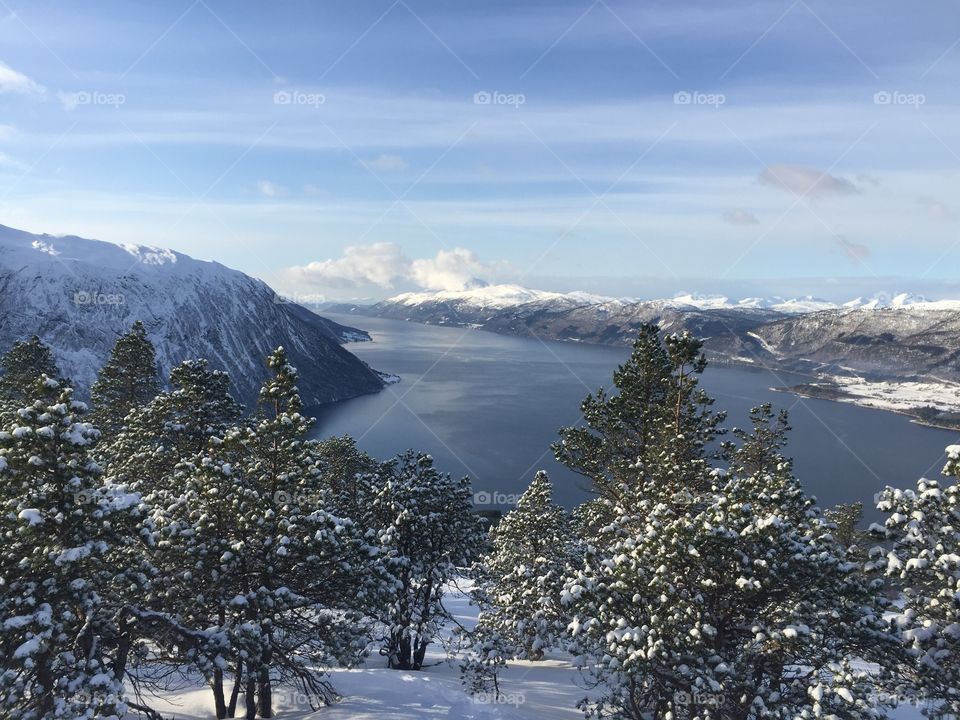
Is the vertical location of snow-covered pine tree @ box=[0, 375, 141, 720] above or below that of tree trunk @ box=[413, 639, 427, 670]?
above

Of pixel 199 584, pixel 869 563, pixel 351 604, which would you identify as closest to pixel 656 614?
pixel 869 563

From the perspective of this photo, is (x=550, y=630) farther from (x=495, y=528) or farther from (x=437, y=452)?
(x=437, y=452)

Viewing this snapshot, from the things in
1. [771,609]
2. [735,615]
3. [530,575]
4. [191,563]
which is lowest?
[530,575]

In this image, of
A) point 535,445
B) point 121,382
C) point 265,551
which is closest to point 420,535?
point 265,551

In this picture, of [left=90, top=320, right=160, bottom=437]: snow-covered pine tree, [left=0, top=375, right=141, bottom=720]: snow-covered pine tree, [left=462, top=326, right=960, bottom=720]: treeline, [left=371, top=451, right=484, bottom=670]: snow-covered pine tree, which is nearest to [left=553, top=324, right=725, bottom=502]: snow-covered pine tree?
[left=371, top=451, right=484, bottom=670]: snow-covered pine tree

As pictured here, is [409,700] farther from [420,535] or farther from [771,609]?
[771,609]

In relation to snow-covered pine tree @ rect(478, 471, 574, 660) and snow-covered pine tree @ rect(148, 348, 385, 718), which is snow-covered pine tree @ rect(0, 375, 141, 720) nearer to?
snow-covered pine tree @ rect(148, 348, 385, 718)
